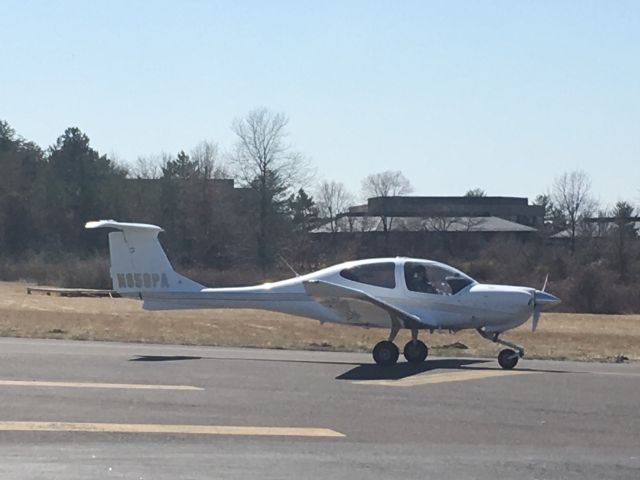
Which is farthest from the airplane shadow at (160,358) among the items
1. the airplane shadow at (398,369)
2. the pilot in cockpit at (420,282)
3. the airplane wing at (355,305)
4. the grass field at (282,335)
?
the grass field at (282,335)

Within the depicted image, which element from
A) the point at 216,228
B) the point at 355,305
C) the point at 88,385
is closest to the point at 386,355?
the point at 355,305

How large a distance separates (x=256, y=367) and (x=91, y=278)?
46.9m

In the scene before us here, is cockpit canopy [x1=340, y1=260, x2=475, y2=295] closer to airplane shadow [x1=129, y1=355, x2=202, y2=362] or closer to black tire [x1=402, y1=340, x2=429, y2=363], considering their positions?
black tire [x1=402, y1=340, x2=429, y2=363]

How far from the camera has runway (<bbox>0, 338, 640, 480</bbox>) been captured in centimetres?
898

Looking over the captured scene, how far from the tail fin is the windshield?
434 cm

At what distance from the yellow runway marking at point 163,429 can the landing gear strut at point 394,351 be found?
22.8 ft

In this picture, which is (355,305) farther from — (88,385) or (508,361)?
(88,385)

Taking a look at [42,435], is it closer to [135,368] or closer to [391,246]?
[135,368]

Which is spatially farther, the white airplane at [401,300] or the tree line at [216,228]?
the tree line at [216,228]

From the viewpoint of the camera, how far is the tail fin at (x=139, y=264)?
2078cm

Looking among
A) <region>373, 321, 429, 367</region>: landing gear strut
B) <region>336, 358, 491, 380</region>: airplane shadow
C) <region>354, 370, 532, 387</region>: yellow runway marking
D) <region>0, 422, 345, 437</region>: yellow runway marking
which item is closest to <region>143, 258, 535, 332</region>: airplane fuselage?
<region>373, 321, 429, 367</region>: landing gear strut

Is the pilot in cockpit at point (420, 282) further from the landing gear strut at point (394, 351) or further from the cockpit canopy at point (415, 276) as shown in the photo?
the landing gear strut at point (394, 351)

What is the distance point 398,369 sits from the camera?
56.0 feet

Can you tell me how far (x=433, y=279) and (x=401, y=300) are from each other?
72cm
